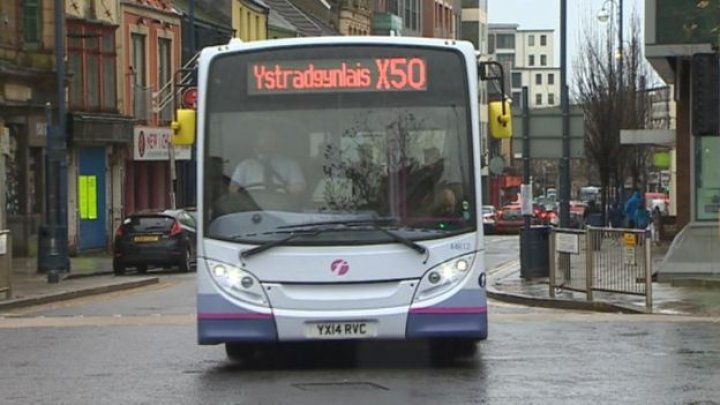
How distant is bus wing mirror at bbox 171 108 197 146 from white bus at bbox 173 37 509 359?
31cm

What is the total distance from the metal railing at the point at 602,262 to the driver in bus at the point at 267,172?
8.54 m

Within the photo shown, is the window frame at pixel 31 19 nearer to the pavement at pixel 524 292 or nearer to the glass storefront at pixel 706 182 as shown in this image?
the pavement at pixel 524 292

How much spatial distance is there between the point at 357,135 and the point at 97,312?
9.51 meters

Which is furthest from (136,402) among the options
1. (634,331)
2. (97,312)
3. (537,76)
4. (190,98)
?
(537,76)

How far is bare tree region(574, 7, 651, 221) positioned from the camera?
50031mm

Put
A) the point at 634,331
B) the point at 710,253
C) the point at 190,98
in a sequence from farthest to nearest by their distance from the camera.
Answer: the point at 710,253 → the point at 190,98 → the point at 634,331

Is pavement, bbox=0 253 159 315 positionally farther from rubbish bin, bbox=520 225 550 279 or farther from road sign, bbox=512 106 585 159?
road sign, bbox=512 106 585 159

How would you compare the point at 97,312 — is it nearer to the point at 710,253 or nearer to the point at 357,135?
the point at 357,135

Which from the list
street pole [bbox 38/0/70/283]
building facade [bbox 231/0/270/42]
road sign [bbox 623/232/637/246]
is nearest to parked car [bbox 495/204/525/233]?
building facade [bbox 231/0/270/42]

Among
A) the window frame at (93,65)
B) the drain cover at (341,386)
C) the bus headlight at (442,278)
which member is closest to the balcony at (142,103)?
the window frame at (93,65)

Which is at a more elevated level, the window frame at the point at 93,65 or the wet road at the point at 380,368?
the window frame at the point at 93,65

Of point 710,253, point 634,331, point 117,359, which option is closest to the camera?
point 117,359

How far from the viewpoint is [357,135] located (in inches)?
472

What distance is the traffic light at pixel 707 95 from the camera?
18203mm
